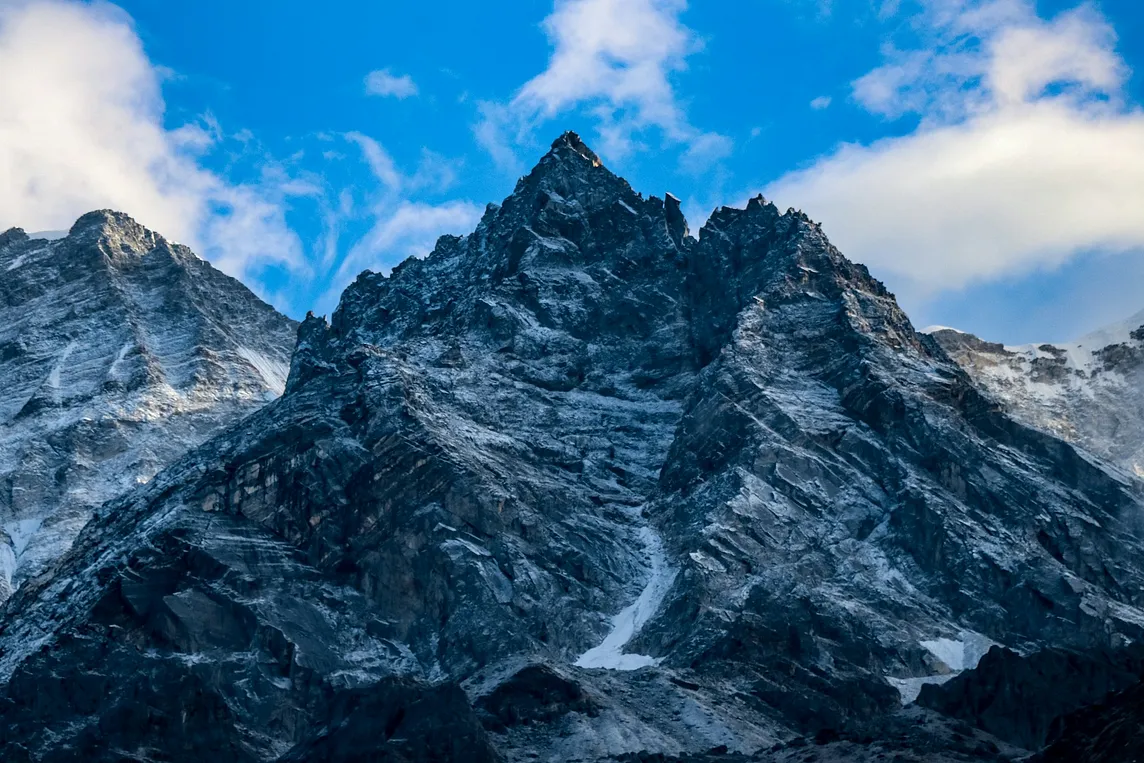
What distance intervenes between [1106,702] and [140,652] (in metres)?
91.4

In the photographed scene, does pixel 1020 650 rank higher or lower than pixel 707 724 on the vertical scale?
higher

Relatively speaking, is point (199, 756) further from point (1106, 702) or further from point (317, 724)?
point (1106, 702)

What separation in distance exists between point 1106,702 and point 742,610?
206ft

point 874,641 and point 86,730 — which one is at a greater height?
point 874,641

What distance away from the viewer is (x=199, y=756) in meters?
176

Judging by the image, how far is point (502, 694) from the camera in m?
176

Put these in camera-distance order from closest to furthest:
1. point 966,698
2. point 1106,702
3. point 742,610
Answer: point 1106,702 → point 966,698 → point 742,610

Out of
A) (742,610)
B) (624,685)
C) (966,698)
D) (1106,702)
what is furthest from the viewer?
(742,610)

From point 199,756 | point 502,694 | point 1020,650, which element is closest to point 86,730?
point 199,756

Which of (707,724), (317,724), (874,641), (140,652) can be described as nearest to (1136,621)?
(874,641)

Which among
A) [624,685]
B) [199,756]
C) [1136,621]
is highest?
[1136,621]

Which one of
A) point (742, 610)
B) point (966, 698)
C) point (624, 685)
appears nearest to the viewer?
point (966, 698)

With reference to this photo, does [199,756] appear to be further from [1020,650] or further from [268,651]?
[1020,650]

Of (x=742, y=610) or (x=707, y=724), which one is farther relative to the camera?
(x=742, y=610)
